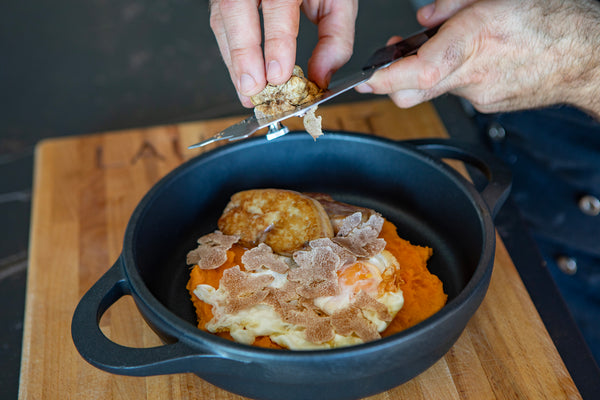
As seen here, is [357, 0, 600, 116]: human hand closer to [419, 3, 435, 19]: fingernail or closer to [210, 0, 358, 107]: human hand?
[419, 3, 435, 19]: fingernail

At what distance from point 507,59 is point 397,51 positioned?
268 millimetres

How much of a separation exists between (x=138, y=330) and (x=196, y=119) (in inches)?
40.7

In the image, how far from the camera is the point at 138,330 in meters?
1.19

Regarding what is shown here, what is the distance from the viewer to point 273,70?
1.04 meters

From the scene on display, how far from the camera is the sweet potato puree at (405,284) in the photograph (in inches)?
40.3

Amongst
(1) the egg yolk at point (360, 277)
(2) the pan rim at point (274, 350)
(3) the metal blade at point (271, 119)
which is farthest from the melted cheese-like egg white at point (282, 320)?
(3) the metal blade at point (271, 119)

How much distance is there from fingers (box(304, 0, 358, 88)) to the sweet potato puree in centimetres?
44

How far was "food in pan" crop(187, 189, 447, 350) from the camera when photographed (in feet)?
3.19

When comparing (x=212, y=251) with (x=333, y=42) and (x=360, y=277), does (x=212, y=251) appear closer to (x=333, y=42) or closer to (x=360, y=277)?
(x=360, y=277)

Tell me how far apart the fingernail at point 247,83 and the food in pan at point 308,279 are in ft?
0.88

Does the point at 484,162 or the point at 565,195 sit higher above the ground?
the point at 484,162

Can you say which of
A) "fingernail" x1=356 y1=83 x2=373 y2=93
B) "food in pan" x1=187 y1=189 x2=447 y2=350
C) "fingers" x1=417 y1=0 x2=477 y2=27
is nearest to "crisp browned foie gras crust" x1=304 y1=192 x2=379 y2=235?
"food in pan" x1=187 y1=189 x2=447 y2=350

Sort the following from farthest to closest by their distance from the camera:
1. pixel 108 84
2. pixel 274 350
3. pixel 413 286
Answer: pixel 108 84 < pixel 413 286 < pixel 274 350

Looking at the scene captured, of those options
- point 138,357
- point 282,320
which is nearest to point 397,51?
point 282,320
